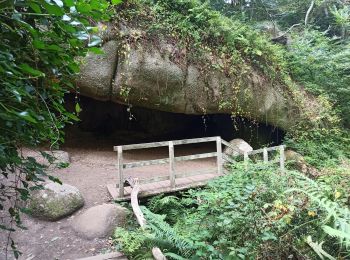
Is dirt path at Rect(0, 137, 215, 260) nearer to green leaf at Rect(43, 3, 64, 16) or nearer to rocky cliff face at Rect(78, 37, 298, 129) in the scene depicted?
rocky cliff face at Rect(78, 37, 298, 129)

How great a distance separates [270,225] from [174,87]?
573cm

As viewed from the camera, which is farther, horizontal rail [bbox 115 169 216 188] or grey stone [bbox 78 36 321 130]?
grey stone [bbox 78 36 321 130]

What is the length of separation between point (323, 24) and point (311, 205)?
52.2 ft

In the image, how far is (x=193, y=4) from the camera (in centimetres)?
840

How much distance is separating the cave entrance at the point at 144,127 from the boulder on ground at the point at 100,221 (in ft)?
16.4

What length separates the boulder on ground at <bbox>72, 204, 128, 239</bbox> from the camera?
4.68m

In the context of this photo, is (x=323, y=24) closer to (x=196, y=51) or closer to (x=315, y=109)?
(x=315, y=109)

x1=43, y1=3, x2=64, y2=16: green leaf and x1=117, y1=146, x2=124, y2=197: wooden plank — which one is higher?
x1=43, y1=3, x2=64, y2=16: green leaf

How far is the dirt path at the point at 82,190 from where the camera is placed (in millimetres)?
4344

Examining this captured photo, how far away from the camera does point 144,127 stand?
11.9 metres

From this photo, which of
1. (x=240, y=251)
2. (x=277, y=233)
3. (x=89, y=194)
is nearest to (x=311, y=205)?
(x=277, y=233)

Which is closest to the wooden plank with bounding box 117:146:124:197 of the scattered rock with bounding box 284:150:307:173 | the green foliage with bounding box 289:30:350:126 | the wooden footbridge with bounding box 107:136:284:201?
the wooden footbridge with bounding box 107:136:284:201

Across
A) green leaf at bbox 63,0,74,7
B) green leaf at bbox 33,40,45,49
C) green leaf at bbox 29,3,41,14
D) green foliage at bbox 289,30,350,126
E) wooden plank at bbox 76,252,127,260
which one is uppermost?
green foliage at bbox 289,30,350,126

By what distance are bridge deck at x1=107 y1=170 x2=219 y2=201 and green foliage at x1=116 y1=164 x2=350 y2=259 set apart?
5.65 feet
